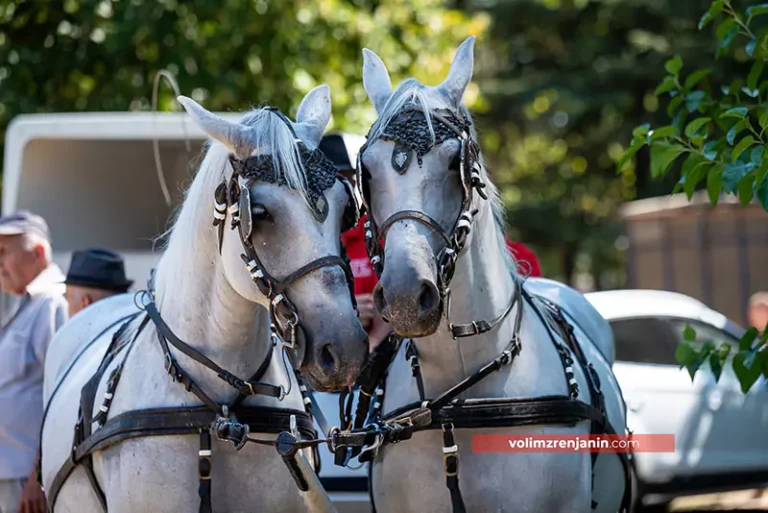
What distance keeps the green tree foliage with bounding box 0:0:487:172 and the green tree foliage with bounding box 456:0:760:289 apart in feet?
22.4

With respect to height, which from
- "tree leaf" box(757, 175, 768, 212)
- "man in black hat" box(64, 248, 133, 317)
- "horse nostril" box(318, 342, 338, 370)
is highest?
"tree leaf" box(757, 175, 768, 212)

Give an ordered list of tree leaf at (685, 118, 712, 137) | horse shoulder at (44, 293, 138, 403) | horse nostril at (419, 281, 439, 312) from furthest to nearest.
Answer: horse shoulder at (44, 293, 138, 403), tree leaf at (685, 118, 712, 137), horse nostril at (419, 281, 439, 312)

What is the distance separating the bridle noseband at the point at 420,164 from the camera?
131 inches

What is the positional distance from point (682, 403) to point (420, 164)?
5.82m

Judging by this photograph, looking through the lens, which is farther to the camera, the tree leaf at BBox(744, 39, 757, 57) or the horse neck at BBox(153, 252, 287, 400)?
the tree leaf at BBox(744, 39, 757, 57)

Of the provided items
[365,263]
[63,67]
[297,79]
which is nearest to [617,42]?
[297,79]

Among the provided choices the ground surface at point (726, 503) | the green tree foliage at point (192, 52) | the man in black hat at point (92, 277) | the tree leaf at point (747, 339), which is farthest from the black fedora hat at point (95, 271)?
the ground surface at point (726, 503)

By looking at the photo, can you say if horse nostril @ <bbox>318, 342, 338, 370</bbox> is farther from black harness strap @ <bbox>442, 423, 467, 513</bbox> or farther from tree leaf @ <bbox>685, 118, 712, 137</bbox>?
tree leaf @ <bbox>685, 118, 712, 137</bbox>

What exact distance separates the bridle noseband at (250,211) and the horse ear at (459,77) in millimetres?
552

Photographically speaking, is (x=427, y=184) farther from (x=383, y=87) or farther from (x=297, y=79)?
(x=297, y=79)

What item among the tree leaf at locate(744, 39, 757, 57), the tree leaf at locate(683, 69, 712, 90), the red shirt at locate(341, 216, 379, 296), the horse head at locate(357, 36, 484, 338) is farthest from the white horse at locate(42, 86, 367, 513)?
the tree leaf at locate(744, 39, 757, 57)

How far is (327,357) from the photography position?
3.11 meters

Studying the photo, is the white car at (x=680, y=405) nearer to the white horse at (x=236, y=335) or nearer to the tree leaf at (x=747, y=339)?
the tree leaf at (x=747, y=339)

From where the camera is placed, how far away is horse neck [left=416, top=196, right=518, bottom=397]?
3.62 metres
